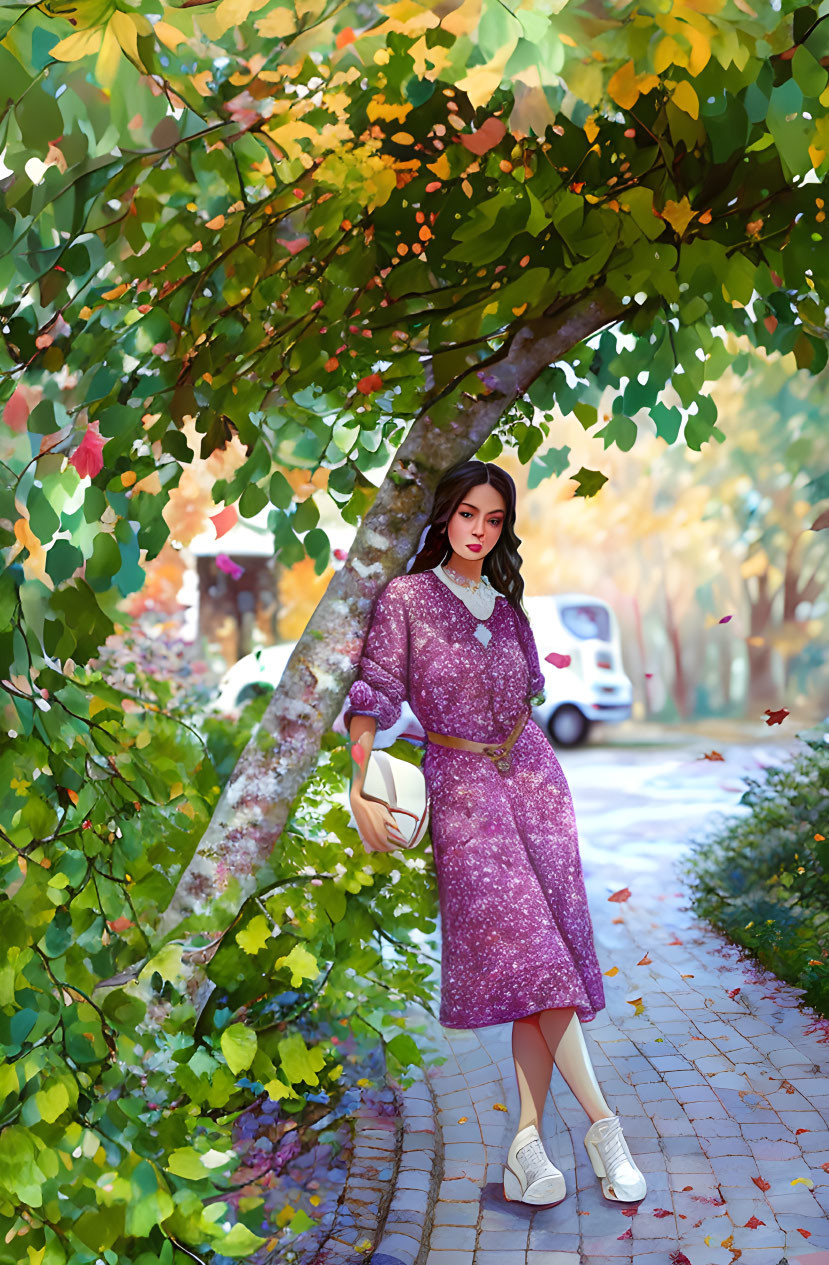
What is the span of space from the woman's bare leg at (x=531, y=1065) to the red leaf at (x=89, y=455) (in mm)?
2154

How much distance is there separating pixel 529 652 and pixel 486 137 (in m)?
1.59

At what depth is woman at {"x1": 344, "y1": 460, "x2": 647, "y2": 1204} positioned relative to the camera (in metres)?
3.42

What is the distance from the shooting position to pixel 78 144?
224 centimetres

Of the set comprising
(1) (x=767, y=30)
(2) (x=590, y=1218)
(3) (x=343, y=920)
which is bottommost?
(2) (x=590, y=1218)

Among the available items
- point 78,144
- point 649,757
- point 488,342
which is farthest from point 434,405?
point 649,757

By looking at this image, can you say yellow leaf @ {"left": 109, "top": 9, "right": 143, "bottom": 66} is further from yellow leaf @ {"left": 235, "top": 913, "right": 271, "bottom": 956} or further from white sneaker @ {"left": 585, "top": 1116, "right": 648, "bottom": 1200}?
white sneaker @ {"left": 585, "top": 1116, "right": 648, "bottom": 1200}

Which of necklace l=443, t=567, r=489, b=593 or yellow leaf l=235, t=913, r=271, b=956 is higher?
necklace l=443, t=567, r=489, b=593

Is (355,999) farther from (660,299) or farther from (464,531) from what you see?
(660,299)

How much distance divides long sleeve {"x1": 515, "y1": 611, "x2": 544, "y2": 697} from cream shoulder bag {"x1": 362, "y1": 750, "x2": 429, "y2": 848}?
0.58m

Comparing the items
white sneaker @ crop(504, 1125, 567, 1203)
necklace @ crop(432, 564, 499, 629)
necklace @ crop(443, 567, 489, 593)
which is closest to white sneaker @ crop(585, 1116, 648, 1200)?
A: white sneaker @ crop(504, 1125, 567, 1203)

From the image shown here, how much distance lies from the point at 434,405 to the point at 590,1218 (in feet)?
8.45

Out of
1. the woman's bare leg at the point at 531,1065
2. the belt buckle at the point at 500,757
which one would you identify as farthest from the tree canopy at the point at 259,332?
the belt buckle at the point at 500,757

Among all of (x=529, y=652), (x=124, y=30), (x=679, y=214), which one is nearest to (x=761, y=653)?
(x=529, y=652)

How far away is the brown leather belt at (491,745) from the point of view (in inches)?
139
